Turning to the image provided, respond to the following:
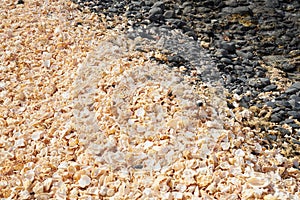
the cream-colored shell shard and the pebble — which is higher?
the pebble

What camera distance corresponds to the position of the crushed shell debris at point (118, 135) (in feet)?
6.72

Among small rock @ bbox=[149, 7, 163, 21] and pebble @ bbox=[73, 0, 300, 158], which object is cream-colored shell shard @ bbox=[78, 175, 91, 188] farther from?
small rock @ bbox=[149, 7, 163, 21]

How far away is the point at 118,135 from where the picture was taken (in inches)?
90.0

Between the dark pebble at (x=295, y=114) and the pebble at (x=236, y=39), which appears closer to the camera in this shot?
the dark pebble at (x=295, y=114)

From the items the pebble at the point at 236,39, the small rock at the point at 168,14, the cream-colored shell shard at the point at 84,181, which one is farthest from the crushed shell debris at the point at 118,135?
the small rock at the point at 168,14

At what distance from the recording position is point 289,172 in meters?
2.15

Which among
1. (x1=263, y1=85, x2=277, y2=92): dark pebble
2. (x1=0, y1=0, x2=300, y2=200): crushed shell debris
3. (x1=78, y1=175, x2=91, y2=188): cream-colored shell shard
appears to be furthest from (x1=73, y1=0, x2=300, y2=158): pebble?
(x1=78, y1=175, x2=91, y2=188): cream-colored shell shard

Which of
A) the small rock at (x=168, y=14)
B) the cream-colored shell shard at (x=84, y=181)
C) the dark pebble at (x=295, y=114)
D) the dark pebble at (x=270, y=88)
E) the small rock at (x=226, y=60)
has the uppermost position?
the small rock at (x=168, y=14)

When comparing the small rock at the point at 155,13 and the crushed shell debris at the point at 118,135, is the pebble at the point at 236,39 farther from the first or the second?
the crushed shell debris at the point at 118,135

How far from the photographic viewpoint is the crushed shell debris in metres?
2.05

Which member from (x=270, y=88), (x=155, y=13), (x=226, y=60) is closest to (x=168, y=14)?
(x=155, y=13)

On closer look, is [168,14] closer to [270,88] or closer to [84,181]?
[270,88]

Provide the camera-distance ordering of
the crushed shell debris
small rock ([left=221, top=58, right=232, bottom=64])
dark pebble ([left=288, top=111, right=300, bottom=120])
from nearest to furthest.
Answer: the crushed shell debris < dark pebble ([left=288, top=111, right=300, bottom=120]) < small rock ([left=221, top=58, right=232, bottom=64])

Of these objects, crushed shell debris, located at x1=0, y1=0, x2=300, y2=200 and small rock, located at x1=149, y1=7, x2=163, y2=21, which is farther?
small rock, located at x1=149, y1=7, x2=163, y2=21
